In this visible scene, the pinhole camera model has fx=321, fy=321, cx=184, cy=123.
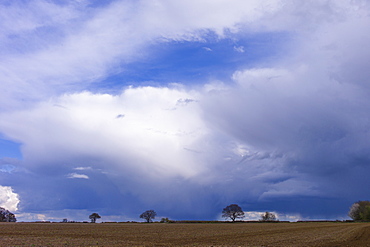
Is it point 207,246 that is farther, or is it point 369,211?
point 369,211

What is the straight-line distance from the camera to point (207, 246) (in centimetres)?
3684

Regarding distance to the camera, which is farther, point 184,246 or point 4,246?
point 184,246

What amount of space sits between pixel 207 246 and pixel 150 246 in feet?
21.6

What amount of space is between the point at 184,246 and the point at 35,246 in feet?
53.4

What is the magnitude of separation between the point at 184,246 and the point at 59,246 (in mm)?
13976

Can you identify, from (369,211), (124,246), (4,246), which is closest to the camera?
(4,246)

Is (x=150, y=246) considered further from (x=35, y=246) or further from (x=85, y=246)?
(x=35, y=246)

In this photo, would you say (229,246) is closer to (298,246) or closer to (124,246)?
(298,246)

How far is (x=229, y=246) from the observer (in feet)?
122

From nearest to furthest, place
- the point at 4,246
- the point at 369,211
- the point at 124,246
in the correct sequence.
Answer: the point at 4,246 → the point at 124,246 → the point at 369,211

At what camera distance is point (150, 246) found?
37062 millimetres

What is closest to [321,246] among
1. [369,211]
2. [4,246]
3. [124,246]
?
[124,246]

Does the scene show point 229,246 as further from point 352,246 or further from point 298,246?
point 352,246

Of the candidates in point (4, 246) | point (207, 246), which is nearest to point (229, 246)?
point (207, 246)
